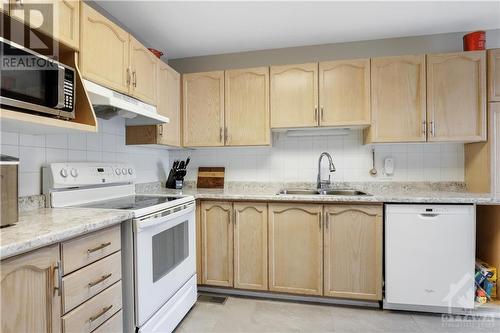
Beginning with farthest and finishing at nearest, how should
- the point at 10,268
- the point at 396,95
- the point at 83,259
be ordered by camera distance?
the point at 396,95 → the point at 83,259 → the point at 10,268

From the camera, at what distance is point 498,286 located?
6.53ft

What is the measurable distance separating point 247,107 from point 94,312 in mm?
1918

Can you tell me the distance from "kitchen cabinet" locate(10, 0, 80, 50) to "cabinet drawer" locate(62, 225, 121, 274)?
0.99 meters

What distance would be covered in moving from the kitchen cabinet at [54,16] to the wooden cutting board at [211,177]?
1647 mm

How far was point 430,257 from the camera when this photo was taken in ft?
6.34

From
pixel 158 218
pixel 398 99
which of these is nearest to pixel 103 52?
pixel 158 218

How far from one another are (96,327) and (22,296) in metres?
0.42

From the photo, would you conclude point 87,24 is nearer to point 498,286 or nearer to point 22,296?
point 22,296

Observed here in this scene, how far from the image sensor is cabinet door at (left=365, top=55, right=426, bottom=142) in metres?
2.20

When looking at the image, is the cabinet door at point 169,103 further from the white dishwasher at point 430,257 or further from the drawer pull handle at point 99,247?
the white dishwasher at point 430,257

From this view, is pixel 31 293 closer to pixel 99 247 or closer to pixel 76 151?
pixel 99 247

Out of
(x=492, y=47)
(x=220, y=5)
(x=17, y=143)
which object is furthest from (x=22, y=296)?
(x=492, y=47)

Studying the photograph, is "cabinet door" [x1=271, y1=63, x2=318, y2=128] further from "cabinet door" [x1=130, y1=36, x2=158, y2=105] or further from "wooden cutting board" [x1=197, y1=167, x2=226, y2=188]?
"cabinet door" [x1=130, y1=36, x2=158, y2=105]

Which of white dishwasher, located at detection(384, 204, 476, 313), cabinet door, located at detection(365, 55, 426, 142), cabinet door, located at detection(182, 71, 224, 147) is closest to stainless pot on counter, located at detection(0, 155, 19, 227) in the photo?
cabinet door, located at detection(182, 71, 224, 147)
